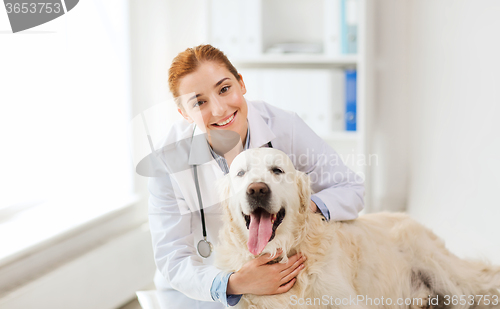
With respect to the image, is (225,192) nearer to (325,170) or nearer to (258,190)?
(258,190)

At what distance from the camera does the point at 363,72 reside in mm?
2371

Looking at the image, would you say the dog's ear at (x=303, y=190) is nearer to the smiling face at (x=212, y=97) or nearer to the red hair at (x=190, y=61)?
the smiling face at (x=212, y=97)

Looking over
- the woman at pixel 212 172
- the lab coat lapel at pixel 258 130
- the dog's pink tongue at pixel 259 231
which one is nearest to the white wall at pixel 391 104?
the woman at pixel 212 172

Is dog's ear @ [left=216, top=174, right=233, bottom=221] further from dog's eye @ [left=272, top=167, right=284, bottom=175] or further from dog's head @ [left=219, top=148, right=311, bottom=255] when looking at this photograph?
dog's eye @ [left=272, top=167, right=284, bottom=175]

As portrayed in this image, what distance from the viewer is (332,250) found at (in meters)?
1.19

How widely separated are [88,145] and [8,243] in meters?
0.61

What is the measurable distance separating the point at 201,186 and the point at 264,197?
326mm

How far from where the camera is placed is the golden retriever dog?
1.04m

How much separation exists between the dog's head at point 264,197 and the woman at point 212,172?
0.10 meters

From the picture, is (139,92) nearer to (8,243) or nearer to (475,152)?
(8,243)

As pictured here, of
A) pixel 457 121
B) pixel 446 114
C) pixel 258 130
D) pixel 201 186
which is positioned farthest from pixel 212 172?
pixel 446 114

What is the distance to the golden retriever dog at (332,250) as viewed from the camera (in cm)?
104

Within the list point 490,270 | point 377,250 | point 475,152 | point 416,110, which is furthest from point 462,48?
point 377,250

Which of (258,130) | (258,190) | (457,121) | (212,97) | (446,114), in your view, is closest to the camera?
(258,190)
